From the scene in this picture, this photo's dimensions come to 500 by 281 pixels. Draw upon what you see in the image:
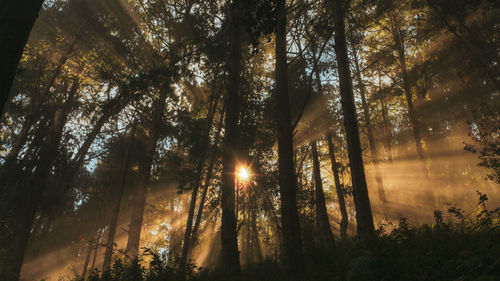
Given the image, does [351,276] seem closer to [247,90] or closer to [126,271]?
[126,271]

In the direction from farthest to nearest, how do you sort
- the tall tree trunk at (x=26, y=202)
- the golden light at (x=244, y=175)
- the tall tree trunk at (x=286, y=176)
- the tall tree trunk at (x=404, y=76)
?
the tall tree trunk at (x=404, y=76) → the golden light at (x=244, y=175) → the tall tree trunk at (x=26, y=202) → the tall tree trunk at (x=286, y=176)

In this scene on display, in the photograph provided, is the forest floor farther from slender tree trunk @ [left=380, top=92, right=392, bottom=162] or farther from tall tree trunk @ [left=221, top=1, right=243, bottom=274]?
slender tree trunk @ [left=380, top=92, right=392, bottom=162]

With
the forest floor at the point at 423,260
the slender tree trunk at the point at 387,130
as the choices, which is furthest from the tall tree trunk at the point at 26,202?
the slender tree trunk at the point at 387,130

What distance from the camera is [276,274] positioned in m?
9.42

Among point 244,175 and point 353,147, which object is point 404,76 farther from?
point 353,147

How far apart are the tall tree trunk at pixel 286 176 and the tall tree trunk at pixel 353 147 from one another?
4.70ft

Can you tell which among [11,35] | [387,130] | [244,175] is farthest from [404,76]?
[11,35]

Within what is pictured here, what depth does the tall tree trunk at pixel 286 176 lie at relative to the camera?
650 cm

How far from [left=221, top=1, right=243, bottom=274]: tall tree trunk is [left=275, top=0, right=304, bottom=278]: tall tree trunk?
1482 mm

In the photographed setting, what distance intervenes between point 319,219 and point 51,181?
15.6 metres

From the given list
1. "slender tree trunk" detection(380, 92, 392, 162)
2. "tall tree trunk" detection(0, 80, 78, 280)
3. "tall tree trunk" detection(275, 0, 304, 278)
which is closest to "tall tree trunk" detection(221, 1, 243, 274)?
"tall tree trunk" detection(275, 0, 304, 278)

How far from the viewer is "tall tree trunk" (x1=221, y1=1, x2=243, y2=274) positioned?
787cm

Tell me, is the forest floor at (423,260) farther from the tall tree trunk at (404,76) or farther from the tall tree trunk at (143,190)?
the tall tree trunk at (404,76)

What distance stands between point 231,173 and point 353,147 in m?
3.69
